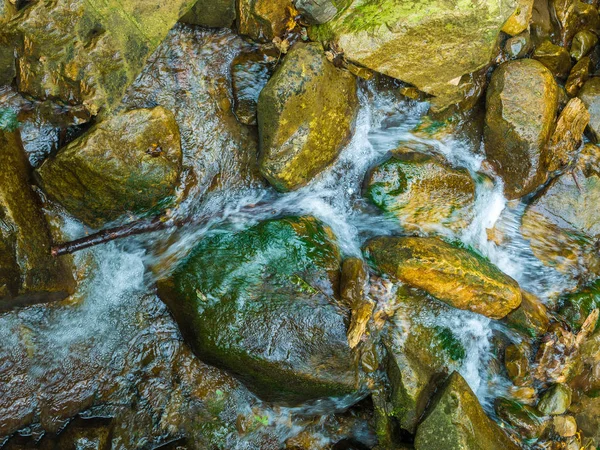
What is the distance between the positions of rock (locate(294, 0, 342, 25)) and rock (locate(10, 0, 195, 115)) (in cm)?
90

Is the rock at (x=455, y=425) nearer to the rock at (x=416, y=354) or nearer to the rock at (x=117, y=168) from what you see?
the rock at (x=416, y=354)

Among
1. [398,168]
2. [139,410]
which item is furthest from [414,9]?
[139,410]

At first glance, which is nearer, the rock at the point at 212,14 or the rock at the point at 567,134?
the rock at the point at 212,14

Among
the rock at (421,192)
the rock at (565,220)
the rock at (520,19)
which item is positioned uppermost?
the rock at (520,19)

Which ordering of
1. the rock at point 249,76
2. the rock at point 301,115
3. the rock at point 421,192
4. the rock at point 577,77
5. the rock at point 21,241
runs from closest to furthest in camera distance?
the rock at point 21,241 < the rock at point 301,115 < the rock at point 249,76 < the rock at point 421,192 < the rock at point 577,77

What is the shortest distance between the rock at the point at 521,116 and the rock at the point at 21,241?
3.98 metres

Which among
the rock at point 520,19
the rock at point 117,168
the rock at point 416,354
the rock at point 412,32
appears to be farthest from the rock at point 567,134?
the rock at point 117,168

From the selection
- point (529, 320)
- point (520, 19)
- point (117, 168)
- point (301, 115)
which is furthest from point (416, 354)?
point (520, 19)

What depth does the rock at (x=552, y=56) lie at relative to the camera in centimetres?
471

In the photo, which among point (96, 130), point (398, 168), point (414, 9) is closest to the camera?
point (96, 130)

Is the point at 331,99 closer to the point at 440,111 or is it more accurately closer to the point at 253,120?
the point at 253,120

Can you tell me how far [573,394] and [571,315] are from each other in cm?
83

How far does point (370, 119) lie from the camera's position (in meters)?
4.38

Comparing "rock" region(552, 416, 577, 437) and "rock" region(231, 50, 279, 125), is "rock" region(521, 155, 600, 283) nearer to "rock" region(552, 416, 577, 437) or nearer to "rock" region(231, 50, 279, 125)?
"rock" region(552, 416, 577, 437)
